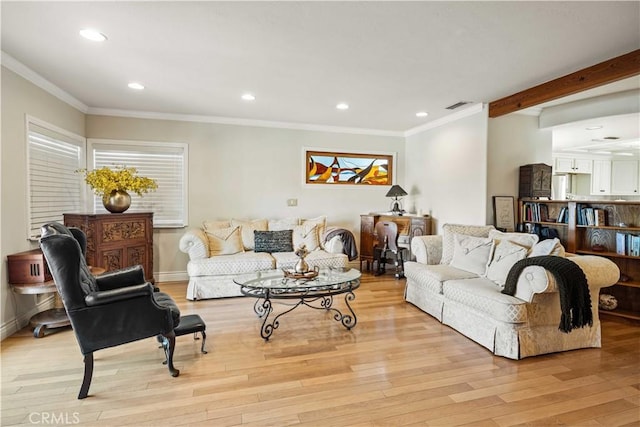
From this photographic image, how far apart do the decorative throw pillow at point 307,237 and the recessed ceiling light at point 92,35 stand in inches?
128

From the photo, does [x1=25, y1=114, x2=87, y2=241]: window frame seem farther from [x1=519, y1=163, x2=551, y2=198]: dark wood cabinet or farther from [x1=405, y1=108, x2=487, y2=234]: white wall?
[x1=519, y1=163, x2=551, y2=198]: dark wood cabinet

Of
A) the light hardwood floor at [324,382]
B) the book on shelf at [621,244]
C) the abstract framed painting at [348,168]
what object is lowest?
the light hardwood floor at [324,382]

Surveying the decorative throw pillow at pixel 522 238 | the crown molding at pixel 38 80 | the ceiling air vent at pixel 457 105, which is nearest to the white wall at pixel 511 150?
the ceiling air vent at pixel 457 105

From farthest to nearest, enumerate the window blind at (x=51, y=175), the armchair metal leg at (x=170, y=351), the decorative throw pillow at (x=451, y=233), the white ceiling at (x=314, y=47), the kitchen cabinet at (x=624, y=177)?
1. the kitchen cabinet at (x=624, y=177)
2. the decorative throw pillow at (x=451, y=233)
3. the window blind at (x=51, y=175)
4. the armchair metal leg at (x=170, y=351)
5. the white ceiling at (x=314, y=47)

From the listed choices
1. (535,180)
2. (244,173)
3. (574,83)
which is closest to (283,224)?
(244,173)

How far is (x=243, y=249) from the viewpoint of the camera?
482cm

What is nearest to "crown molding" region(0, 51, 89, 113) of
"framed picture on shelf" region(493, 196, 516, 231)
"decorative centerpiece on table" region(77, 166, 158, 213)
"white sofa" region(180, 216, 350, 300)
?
"decorative centerpiece on table" region(77, 166, 158, 213)

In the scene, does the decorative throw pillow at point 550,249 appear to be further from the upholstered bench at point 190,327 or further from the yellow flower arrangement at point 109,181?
the yellow flower arrangement at point 109,181

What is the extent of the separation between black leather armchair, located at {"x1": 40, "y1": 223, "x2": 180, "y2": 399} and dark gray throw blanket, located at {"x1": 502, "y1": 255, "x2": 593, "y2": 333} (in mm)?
2932

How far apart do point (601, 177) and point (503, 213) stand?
5.02m

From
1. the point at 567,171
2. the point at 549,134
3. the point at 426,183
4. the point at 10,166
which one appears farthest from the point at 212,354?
the point at 567,171

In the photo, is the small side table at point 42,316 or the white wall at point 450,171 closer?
the small side table at point 42,316

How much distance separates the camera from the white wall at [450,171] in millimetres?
4473

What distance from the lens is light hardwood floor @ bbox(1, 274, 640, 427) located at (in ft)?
6.38
